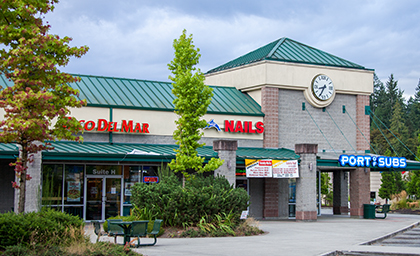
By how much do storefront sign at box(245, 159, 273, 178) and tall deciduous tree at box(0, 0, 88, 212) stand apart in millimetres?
13918

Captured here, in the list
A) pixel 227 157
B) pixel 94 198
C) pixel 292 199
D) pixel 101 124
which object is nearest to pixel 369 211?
pixel 292 199

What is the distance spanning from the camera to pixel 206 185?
2050 centimetres

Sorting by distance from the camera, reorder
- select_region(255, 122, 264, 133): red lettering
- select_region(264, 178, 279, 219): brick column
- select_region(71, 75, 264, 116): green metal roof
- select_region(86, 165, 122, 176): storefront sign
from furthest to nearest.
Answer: select_region(255, 122, 264, 133): red lettering < select_region(264, 178, 279, 219): brick column < select_region(71, 75, 264, 116): green metal roof < select_region(86, 165, 122, 176): storefront sign

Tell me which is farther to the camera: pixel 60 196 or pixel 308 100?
pixel 308 100

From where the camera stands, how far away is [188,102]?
21109 mm

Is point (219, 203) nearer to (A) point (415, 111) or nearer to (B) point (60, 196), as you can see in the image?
(B) point (60, 196)

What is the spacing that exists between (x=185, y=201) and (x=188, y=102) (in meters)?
4.30

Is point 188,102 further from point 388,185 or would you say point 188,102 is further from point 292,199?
point 388,185

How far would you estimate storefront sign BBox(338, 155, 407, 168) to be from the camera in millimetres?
28766

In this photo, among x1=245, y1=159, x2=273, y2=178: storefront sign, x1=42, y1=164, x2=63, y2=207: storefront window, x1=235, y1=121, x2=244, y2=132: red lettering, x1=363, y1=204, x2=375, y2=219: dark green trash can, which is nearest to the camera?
x1=42, y1=164, x2=63, y2=207: storefront window

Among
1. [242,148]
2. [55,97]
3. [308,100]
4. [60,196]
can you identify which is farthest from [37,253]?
[308,100]

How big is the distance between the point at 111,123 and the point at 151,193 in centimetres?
821

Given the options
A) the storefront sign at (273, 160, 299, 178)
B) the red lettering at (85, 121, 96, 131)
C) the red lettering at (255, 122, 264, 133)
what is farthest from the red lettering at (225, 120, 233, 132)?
the red lettering at (85, 121, 96, 131)

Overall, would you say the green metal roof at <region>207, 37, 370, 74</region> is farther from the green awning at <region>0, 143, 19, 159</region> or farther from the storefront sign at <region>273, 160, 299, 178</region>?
Answer: the green awning at <region>0, 143, 19, 159</region>
